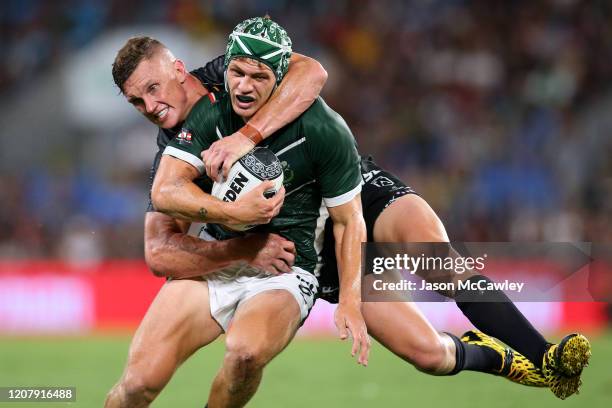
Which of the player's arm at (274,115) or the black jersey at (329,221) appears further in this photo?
the black jersey at (329,221)

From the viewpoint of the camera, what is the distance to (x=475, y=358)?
6273mm

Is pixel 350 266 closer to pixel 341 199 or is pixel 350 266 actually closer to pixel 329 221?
pixel 341 199

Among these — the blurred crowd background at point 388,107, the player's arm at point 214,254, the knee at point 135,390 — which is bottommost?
the knee at point 135,390

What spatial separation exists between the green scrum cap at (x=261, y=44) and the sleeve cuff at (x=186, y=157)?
0.56 m

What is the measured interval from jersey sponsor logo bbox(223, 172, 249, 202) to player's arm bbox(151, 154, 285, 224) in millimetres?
71

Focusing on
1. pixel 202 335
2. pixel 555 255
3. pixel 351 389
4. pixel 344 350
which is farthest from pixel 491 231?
pixel 202 335

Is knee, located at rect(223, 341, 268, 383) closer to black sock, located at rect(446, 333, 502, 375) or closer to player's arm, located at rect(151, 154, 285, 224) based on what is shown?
player's arm, located at rect(151, 154, 285, 224)

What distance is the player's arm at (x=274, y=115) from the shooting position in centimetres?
525

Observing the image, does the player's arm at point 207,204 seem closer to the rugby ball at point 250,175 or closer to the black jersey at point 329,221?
the rugby ball at point 250,175

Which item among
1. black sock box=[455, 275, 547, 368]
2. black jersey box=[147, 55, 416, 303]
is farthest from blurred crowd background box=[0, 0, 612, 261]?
black sock box=[455, 275, 547, 368]

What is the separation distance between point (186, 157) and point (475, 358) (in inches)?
90.0

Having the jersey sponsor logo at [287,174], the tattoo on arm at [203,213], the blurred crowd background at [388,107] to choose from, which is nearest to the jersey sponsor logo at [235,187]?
the tattoo on arm at [203,213]

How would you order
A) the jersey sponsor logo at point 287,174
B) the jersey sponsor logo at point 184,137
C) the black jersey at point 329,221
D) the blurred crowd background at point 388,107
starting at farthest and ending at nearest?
the blurred crowd background at point 388,107 < the black jersey at point 329,221 < the jersey sponsor logo at point 287,174 < the jersey sponsor logo at point 184,137

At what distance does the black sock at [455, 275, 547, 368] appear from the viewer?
19.9 feet
